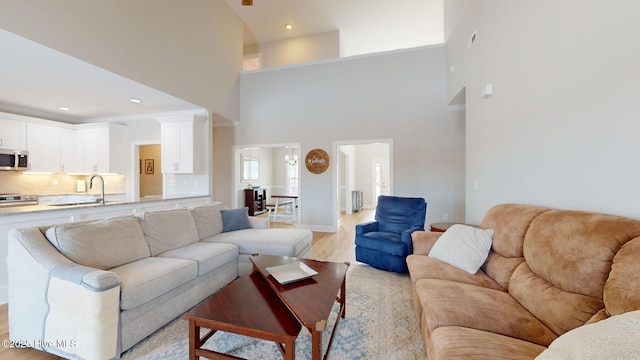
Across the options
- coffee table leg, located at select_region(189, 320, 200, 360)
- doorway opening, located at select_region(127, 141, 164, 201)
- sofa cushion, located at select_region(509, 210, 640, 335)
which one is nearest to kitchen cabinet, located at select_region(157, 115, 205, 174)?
doorway opening, located at select_region(127, 141, 164, 201)

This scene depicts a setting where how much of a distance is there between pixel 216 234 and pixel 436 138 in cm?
433

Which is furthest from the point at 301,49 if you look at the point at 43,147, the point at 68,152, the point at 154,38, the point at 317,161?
the point at 43,147

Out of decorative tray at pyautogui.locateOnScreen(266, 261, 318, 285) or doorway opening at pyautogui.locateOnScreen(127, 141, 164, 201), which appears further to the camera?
doorway opening at pyautogui.locateOnScreen(127, 141, 164, 201)

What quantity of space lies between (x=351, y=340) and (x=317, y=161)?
4153 mm

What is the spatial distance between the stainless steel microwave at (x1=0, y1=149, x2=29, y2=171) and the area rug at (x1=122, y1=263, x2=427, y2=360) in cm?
453

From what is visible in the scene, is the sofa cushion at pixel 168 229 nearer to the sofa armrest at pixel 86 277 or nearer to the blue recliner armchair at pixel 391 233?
the sofa armrest at pixel 86 277

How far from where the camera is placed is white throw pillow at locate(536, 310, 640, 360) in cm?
66

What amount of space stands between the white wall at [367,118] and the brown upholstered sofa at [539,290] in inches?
130

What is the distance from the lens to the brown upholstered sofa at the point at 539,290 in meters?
1.04

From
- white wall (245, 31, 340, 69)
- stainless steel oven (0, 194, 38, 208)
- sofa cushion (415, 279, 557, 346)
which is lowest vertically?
sofa cushion (415, 279, 557, 346)

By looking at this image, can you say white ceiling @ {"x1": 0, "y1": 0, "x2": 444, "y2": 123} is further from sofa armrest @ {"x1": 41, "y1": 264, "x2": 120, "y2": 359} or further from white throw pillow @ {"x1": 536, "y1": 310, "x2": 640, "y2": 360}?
white throw pillow @ {"x1": 536, "y1": 310, "x2": 640, "y2": 360}

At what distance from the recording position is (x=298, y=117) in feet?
19.0

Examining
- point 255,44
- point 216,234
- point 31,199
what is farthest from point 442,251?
point 255,44

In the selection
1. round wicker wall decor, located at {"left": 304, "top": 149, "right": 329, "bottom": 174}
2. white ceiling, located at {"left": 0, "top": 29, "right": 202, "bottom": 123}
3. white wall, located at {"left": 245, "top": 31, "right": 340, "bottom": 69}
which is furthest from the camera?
white wall, located at {"left": 245, "top": 31, "right": 340, "bottom": 69}
